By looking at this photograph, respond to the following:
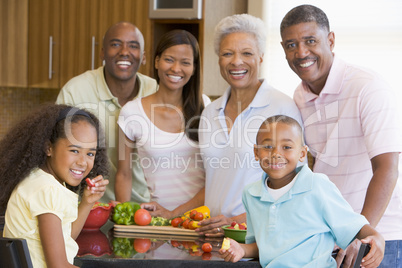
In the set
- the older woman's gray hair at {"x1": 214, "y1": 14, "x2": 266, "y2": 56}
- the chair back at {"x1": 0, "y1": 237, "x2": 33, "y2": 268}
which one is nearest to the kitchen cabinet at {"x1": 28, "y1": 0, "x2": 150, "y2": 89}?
the older woman's gray hair at {"x1": 214, "y1": 14, "x2": 266, "y2": 56}

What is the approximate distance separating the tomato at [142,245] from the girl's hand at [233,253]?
0.83 feet

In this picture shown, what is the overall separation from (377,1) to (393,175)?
1.64 meters

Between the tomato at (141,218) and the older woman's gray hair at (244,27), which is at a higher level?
the older woman's gray hair at (244,27)

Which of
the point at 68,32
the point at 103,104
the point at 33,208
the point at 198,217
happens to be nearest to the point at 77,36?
the point at 68,32

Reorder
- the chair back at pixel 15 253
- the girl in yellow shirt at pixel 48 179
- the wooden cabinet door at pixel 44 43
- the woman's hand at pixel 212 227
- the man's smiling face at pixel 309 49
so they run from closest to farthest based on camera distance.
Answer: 1. the chair back at pixel 15 253
2. the girl in yellow shirt at pixel 48 179
3. the woman's hand at pixel 212 227
4. the man's smiling face at pixel 309 49
5. the wooden cabinet door at pixel 44 43

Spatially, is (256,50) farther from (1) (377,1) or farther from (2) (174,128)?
(1) (377,1)

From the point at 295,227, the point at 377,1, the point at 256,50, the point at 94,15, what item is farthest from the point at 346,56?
the point at 295,227

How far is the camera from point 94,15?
350 cm

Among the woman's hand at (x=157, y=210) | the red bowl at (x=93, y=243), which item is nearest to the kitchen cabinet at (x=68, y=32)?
the woman's hand at (x=157, y=210)

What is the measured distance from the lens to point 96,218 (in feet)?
6.36

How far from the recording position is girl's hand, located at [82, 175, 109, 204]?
1.68 meters

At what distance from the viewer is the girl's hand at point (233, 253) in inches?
60.7

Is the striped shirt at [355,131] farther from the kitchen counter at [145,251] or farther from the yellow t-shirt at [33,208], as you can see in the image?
the yellow t-shirt at [33,208]

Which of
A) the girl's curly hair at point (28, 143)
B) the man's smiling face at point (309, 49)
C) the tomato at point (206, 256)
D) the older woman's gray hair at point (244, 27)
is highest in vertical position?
the older woman's gray hair at point (244, 27)
